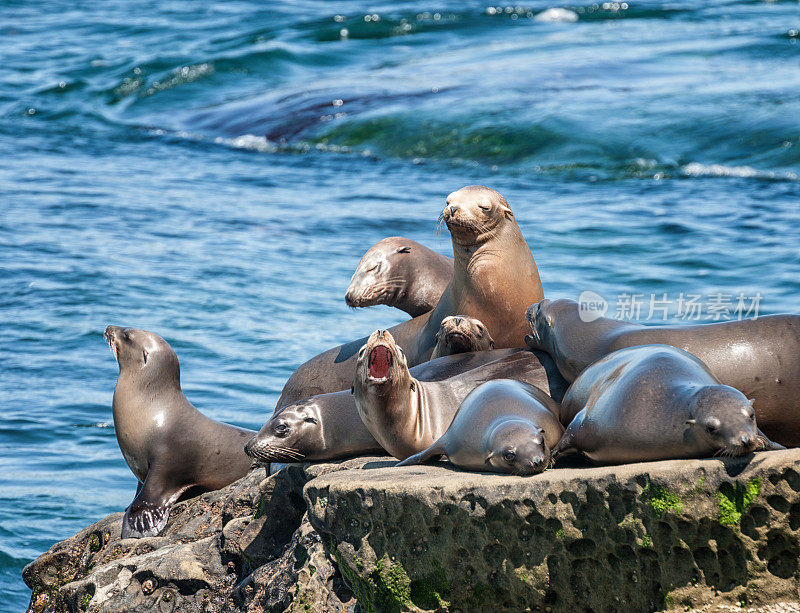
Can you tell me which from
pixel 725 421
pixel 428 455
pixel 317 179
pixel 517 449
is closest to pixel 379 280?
pixel 428 455

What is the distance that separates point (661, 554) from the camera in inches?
145

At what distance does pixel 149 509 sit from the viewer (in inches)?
250

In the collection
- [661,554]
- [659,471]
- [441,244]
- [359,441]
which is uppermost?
[659,471]

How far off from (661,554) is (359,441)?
2109mm

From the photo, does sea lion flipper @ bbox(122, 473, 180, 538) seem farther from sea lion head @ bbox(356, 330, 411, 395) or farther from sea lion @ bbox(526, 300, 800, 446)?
sea lion @ bbox(526, 300, 800, 446)

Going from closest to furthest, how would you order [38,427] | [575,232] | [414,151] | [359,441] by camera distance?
1. [359,441]
2. [38,427]
3. [575,232]
4. [414,151]

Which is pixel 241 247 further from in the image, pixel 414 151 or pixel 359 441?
pixel 359 441

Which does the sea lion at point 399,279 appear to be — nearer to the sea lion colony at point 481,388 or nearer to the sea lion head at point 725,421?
the sea lion colony at point 481,388

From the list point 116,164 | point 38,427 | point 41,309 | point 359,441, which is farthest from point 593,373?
point 116,164

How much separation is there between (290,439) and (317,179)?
12122mm

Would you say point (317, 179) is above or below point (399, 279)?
below

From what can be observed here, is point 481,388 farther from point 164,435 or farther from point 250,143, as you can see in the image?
point 250,143

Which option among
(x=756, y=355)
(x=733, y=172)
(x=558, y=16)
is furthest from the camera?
(x=558, y=16)

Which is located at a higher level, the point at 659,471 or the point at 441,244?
the point at 659,471
